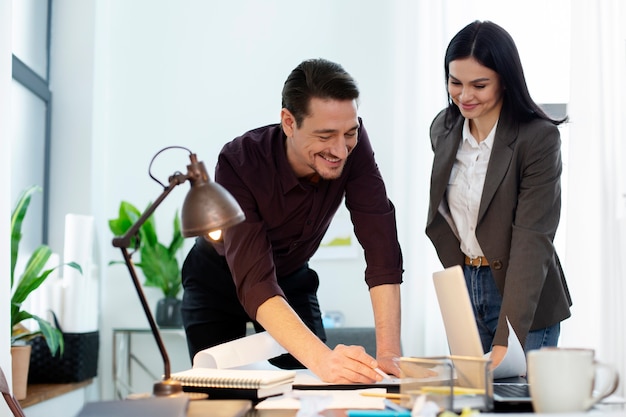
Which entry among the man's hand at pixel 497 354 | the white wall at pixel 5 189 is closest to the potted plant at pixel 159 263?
the white wall at pixel 5 189

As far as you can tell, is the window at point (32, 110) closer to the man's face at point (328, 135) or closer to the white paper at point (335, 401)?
the man's face at point (328, 135)

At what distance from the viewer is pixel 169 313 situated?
14.3 ft

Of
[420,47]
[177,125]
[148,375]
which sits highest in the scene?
[420,47]

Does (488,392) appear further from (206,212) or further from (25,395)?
(25,395)

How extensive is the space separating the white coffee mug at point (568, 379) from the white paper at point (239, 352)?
799 mm

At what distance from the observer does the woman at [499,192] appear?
6.38 feet

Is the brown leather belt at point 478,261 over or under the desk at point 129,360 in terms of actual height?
over

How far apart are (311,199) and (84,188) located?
2.63 m

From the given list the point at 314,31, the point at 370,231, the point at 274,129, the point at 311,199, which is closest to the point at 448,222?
the point at 370,231

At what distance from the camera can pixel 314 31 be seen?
473 cm

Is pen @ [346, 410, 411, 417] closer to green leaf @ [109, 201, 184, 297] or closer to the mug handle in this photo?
the mug handle

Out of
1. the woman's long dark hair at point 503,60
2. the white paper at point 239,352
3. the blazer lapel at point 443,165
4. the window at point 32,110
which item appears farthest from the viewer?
the window at point 32,110

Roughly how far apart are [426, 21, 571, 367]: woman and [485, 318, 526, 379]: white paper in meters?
0.23

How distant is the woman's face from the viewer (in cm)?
206
